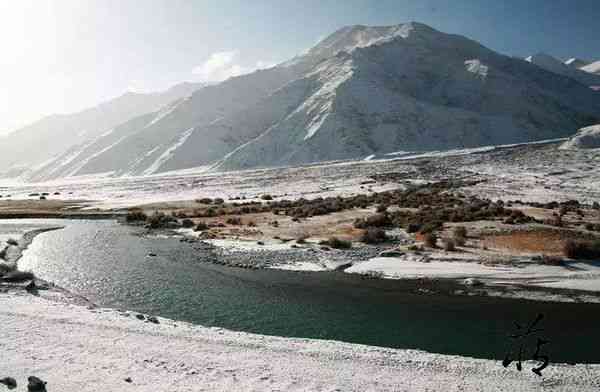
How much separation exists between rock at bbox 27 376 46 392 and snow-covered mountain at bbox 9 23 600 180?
111109mm

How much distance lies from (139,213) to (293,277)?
31457 mm

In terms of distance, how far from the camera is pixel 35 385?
11719 mm

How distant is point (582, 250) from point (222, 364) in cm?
2252

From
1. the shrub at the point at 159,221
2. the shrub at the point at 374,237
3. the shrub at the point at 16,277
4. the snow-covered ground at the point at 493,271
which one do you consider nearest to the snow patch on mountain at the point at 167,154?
the shrub at the point at 159,221

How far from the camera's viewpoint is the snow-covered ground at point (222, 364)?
12406 millimetres

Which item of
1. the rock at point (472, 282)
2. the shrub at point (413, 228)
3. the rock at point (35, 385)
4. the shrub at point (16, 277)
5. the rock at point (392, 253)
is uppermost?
the shrub at point (16, 277)

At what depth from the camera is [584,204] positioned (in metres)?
48.1

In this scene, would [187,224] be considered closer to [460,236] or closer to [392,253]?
[392,253]

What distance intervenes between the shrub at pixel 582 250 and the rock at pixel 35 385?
2660 cm

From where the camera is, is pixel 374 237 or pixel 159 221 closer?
pixel 374 237

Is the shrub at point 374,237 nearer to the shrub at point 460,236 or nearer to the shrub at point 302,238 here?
the shrub at point 302,238

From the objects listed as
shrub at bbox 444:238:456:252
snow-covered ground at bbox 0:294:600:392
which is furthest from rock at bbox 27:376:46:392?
shrub at bbox 444:238:456:252

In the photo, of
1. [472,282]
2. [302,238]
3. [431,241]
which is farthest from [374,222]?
[472,282]

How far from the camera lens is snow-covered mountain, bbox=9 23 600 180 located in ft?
436
